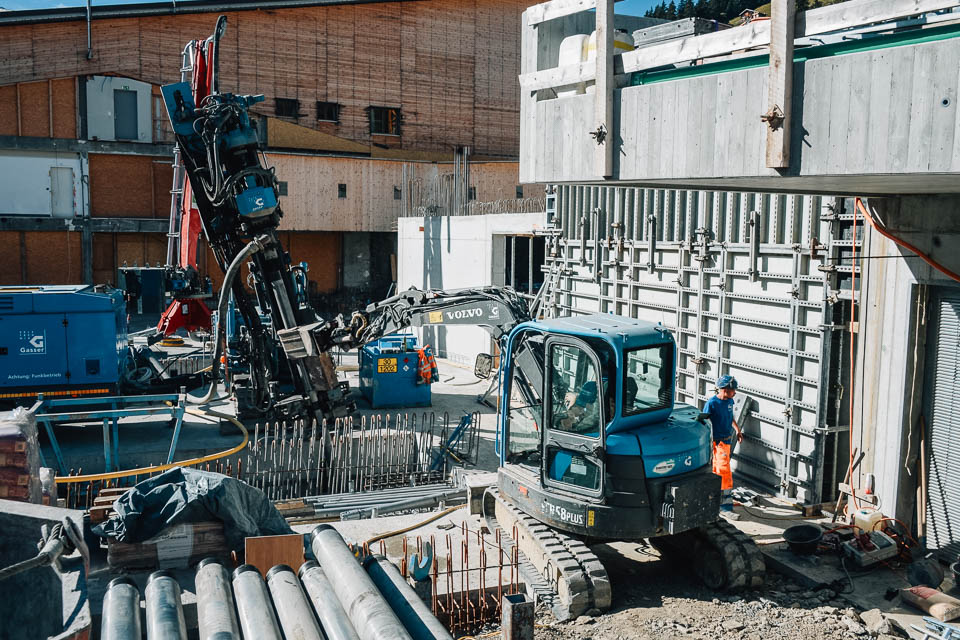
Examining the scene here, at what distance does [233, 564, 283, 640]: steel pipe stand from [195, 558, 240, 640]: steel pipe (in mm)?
57

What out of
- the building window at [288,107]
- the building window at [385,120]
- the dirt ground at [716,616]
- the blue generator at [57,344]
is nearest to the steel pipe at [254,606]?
the dirt ground at [716,616]

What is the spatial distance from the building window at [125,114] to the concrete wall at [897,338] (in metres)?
30.2

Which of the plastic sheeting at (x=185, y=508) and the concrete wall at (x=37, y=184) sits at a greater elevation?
the concrete wall at (x=37, y=184)

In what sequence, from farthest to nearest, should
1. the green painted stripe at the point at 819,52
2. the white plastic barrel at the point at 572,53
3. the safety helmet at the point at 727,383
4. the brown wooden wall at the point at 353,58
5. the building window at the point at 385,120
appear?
1. the building window at the point at 385,120
2. the brown wooden wall at the point at 353,58
3. the safety helmet at the point at 727,383
4. the white plastic barrel at the point at 572,53
5. the green painted stripe at the point at 819,52

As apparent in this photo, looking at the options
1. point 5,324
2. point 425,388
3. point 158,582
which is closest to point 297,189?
point 425,388

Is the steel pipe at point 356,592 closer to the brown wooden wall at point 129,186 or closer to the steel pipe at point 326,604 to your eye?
the steel pipe at point 326,604

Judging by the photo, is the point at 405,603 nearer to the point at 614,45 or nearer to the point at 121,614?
the point at 121,614

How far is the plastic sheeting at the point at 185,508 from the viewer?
6.68 meters

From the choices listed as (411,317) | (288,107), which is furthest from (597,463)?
(288,107)

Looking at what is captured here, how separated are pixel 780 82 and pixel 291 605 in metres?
4.37

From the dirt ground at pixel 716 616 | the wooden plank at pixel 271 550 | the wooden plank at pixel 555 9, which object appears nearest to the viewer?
the wooden plank at pixel 271 550

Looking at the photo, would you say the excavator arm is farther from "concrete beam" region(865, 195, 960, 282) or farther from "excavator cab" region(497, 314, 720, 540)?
"concrete beam" region(865, 195, 960, 282)

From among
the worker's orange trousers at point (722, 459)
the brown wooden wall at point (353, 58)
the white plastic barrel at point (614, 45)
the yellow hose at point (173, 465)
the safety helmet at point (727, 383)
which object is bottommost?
the yellow hose at point (173, 465)

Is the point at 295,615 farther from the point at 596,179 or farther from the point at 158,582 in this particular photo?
the point at 596,179
